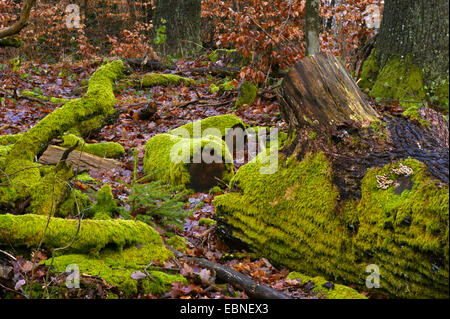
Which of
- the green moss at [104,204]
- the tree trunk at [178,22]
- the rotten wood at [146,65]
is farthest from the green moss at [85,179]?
the tree trunk at [178,22]

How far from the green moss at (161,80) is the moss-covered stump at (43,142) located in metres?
4.70

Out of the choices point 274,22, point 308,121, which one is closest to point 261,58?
point 274,22

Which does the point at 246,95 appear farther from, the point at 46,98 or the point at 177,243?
the point at 177,243

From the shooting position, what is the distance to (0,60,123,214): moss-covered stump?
5.01 metres

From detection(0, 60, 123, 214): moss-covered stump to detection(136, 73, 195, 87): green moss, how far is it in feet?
15.4

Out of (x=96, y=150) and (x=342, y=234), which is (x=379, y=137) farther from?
(x=96, y=150)

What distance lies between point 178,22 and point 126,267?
537 inches

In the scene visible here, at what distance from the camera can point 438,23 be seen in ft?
20.7

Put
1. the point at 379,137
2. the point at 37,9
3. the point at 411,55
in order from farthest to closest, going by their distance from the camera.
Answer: the point at 37,9 → the point at 411,55 → the point at 379,137

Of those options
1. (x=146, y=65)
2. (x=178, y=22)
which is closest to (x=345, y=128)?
(x=146, y=65)

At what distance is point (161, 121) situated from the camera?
9555 millimetres

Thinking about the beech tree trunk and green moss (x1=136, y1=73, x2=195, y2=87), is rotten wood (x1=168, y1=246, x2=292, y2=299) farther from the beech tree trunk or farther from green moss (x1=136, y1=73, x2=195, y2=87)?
green moss (x1=136, y1=73, x2=195, y2=87)

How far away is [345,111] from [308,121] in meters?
0.39

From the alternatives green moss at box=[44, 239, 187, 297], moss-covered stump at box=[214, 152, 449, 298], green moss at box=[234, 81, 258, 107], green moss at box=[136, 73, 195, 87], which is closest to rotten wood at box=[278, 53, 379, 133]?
moss-covered stump at box=[214, 152, 449, 298]
